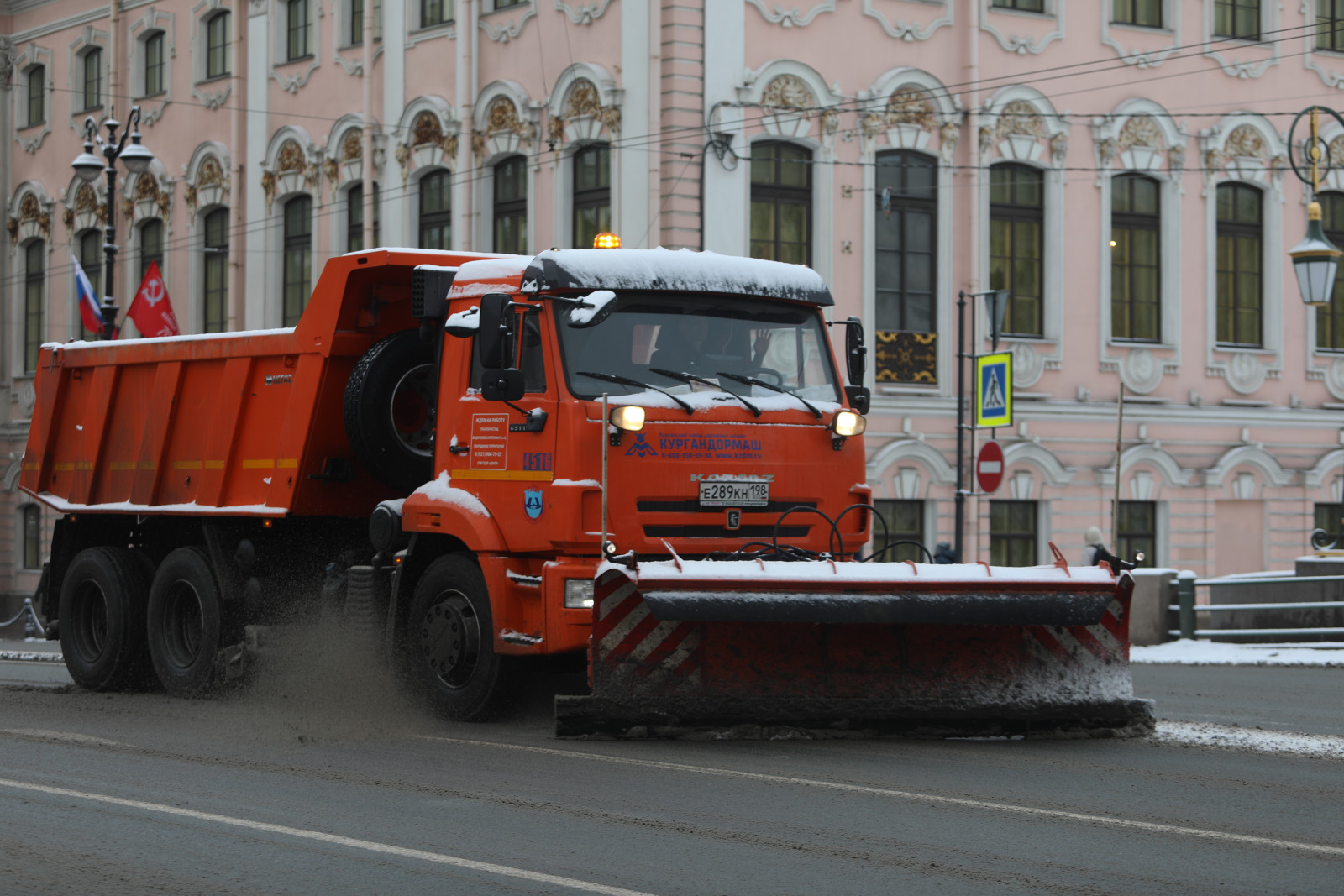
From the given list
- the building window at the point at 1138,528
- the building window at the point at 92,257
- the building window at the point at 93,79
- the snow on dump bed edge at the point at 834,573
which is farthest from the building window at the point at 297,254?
the snow on dump bed edge at the point at 834,573

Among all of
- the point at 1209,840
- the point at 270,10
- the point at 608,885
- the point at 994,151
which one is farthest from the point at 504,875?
the point at 270,10

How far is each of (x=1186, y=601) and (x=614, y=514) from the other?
40.0ft

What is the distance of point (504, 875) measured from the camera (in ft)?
22.1

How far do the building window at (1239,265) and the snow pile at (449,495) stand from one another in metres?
19.6

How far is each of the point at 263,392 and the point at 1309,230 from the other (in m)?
12.4

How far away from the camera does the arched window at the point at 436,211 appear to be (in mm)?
28328

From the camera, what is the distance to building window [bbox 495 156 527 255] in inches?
1066

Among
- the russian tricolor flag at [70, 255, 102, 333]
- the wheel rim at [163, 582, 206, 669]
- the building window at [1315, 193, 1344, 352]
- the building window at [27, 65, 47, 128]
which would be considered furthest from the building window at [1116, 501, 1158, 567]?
the building window at [27, 65, 47, 128]

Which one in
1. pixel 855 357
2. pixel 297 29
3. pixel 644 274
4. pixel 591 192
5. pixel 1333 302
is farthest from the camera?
pixel 297 29

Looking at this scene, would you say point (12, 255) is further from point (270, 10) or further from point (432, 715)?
point (432, 715)

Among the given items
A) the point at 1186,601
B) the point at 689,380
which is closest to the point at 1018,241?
the point at 1186,601

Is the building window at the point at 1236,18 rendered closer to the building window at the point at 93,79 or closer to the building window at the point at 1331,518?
the building window at the point at 1331,518

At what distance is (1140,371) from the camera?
27.8 meters

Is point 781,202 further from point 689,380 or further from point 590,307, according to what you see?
point 590,307
